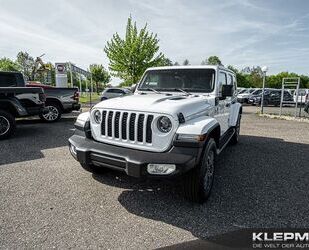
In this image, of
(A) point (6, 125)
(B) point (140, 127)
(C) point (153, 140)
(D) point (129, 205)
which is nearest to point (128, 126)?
(B) point (140, 127)

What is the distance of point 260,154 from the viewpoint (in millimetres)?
6496

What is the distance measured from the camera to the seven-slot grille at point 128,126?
3.39m

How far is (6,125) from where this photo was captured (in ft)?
24.9

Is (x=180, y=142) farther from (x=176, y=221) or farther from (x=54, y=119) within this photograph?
(x=54, y=119)

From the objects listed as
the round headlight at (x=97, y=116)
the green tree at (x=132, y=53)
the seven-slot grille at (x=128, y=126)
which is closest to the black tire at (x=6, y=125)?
the round headlight at (x=97, y=116)

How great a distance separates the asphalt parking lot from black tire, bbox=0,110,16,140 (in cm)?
208

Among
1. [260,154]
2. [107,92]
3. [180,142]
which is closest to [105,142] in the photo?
[180,142]

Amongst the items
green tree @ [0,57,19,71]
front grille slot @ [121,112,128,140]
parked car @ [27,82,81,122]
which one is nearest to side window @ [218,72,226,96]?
front grille slot @ [121,112,128,140]

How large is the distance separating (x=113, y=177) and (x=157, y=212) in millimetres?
1378

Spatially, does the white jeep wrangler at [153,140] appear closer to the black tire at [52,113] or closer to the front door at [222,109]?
the front door at [222,109]

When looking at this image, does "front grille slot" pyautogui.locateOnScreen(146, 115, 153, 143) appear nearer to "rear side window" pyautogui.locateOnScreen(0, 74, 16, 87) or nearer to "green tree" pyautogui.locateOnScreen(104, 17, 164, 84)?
"rear side window" pyautogui.locateOnScreen(0, 74, 16, 87)

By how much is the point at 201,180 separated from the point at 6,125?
6.34 meters

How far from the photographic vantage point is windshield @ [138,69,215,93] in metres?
4.86

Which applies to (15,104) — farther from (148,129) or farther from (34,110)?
(148,129)
